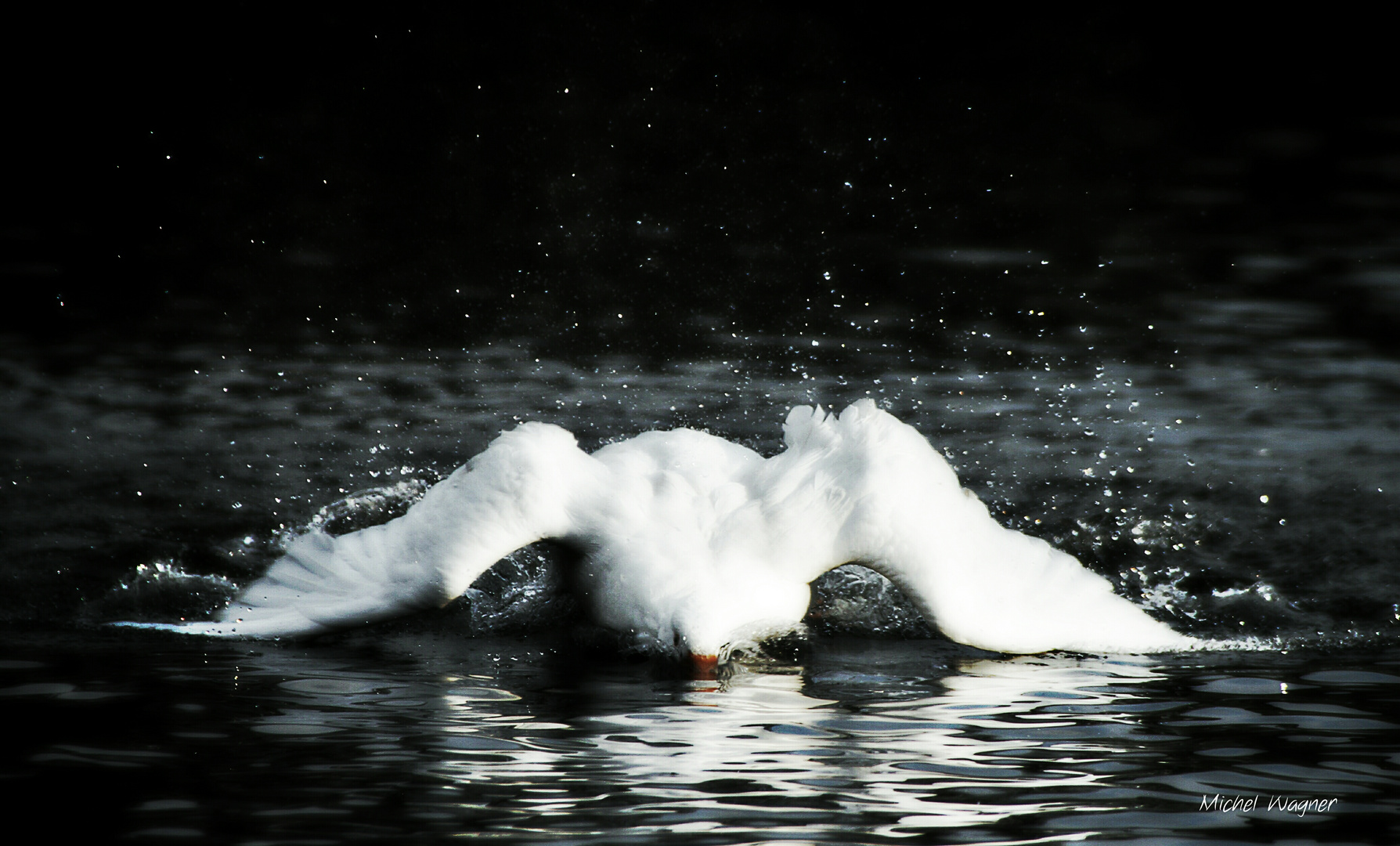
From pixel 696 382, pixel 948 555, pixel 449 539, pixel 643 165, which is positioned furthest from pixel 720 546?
pixel 643 165

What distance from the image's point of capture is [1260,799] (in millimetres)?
4199

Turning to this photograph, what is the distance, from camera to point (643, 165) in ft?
58.0

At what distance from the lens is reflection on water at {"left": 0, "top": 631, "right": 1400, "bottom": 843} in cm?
396

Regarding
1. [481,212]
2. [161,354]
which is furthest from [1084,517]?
[481,212]

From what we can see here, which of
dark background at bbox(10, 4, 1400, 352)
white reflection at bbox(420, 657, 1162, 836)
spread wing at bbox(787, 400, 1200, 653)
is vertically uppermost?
dark background at bbox(10, 4, 1400, 352)

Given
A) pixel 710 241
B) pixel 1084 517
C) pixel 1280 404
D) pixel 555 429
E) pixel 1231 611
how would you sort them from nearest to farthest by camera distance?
pixel 555 429, pixel 1231 611, pixel 1084 517, pixel 1280 404, pixel 710 241

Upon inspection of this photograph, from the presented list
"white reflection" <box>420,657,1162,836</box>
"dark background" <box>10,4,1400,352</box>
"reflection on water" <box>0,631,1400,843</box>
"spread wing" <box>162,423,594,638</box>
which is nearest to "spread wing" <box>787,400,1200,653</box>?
"reflection on water" <box>0,631,1400,843</box>

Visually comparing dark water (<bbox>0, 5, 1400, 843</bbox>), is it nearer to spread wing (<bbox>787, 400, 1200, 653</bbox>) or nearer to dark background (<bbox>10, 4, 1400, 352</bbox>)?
dark background (<bbox>10, 4, 1400, 352</bbox>)

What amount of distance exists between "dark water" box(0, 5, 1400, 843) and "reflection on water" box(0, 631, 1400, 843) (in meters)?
0.03

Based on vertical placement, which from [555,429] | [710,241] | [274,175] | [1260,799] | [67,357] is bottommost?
[1260,799]

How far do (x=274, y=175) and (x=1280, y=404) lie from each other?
466 inches

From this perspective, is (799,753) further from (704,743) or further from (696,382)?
(696,382)

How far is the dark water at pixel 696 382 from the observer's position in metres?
4.39

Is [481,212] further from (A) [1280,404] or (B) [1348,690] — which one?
(B) [1348,690]
